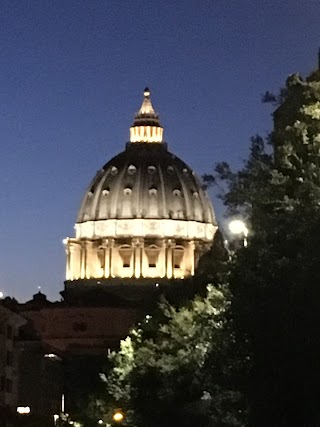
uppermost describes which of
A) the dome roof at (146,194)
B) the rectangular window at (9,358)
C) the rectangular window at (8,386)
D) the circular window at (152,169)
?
the circular window at (152,169)

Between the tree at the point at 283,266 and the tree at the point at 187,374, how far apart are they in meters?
1.72

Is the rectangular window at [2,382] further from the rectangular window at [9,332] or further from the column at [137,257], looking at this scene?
the column at [137,257]

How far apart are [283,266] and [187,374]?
38.3 feet

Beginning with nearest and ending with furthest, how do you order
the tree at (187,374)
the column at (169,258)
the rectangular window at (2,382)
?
the tree at (187,374), the rectangular window at (2,382), the column at (169,258)

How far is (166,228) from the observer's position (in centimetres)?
16000

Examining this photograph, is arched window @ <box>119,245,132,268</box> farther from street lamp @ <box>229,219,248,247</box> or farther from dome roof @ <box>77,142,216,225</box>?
street lamp @ <box>229,219,248,247</box>

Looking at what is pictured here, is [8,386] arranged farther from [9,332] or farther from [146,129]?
[146,129]

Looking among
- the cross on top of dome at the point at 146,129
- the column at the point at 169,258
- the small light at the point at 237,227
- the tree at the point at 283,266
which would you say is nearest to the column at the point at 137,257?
the column at the point at 169,258

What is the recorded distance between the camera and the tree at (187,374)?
86.7 ft

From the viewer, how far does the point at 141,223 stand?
160m

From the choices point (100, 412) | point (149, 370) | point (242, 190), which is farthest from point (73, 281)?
point (242, 190)

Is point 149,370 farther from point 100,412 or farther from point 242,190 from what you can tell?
point 100,412

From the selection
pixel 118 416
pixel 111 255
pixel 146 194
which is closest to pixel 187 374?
pixel 118 416

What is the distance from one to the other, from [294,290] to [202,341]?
10422 mm
